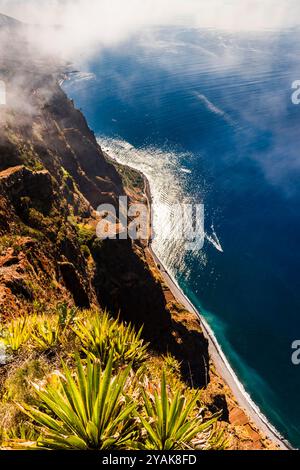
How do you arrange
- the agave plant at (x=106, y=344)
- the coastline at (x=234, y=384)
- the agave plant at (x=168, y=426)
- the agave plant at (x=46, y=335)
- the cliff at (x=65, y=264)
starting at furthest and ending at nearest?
the coastline at (x=234, y=384)
the cliff at (x=65, y=264)
the agave plant at (x=46, y=335)
the agave plant at (x=106, y=344)
the agave plant at (x=168, y=426)

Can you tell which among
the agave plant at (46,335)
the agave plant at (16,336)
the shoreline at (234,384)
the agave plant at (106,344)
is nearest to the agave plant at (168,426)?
the agave plant at (106,344)

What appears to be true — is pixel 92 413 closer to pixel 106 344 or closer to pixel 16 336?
pixel 106 344

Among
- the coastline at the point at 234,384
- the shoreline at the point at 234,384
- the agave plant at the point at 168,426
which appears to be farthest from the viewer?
the shoreline at the point at 234,384

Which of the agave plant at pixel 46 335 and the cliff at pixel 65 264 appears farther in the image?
the cliff at pixel 65 264

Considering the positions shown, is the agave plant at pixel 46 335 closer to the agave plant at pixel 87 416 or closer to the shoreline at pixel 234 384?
the agave plant at pixel 87 416

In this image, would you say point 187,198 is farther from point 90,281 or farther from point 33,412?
point 33,412

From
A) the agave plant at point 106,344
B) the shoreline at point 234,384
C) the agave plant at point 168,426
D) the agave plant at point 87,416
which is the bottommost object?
the shoreline at point 234,384
